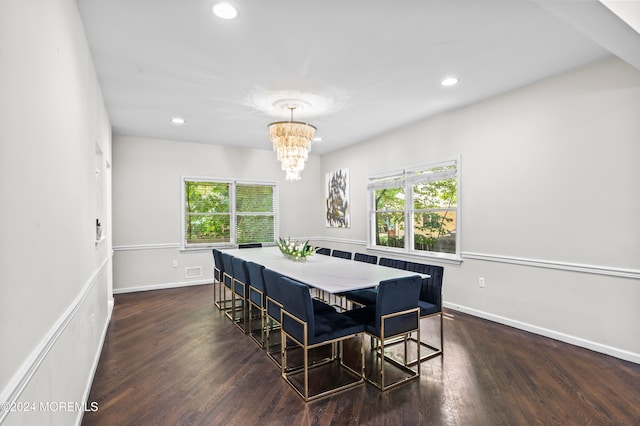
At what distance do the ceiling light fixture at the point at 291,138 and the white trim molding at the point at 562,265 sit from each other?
2.53 meters

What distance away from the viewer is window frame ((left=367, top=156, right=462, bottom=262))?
4539mm

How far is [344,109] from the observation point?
445 cm

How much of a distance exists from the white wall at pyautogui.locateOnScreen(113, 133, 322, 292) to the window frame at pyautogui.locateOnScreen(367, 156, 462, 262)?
231 centimetres

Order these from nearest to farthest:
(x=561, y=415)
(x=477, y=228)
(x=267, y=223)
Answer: (x=561, y=415) → (x=477, y=228) → (x=267, y=223)

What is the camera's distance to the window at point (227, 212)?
20.9 ft

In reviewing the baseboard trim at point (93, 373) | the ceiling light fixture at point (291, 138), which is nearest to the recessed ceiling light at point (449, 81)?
the ceiling light fixture at point (291, 138)

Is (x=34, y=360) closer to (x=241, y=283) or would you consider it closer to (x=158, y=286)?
(x=241, y=283)

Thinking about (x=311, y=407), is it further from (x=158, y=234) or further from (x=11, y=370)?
(x=158, y=234)

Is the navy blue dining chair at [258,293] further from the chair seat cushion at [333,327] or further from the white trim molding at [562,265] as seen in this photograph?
the white trim molding at [562,265]

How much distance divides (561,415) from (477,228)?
7.87ft

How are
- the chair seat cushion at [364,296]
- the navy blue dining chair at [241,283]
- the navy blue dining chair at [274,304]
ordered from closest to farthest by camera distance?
the navy blue dining chair at [274,304] < the chair seat cushion at [364,296] < the navy blue dining chair at [241,283]

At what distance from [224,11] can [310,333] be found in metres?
2.34

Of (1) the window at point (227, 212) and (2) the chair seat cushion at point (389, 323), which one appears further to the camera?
(1) the window at point (227, 212)

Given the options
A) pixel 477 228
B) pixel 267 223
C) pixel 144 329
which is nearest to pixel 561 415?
pixel 477 228
